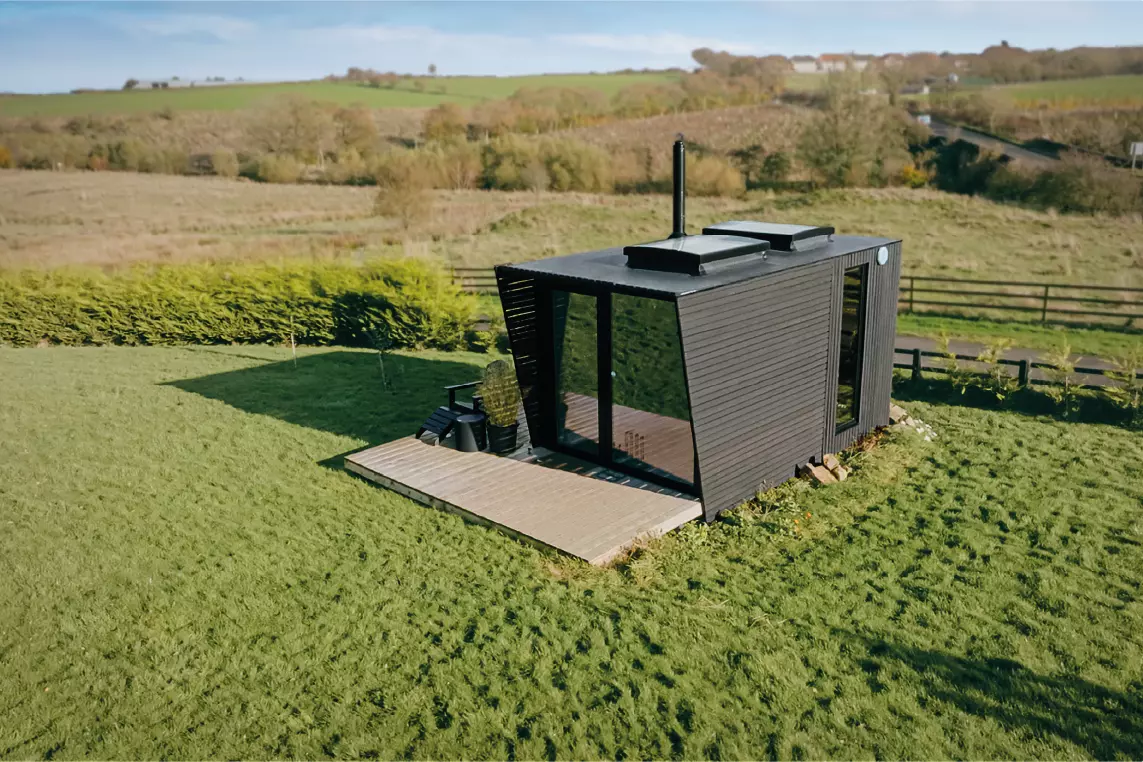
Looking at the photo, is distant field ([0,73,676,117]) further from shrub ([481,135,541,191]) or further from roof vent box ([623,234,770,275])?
roof vent box ([623,234,770,275])

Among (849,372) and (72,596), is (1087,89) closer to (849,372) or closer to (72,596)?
(849,372)

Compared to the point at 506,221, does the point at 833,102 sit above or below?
above

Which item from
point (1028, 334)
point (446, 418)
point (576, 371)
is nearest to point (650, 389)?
point (576, 371)

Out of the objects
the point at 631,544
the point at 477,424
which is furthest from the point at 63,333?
the point at 631,544

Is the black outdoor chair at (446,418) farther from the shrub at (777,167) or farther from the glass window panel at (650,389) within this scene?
the shrub at (777,167)

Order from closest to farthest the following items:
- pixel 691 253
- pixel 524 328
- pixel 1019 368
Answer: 1. pixel 691 253
2. pixel 524 328
3. pixel 1019 368

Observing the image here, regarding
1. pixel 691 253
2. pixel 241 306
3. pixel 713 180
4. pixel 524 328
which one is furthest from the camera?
pixel 713 180

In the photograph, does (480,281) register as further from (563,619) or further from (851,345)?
(563,619)
